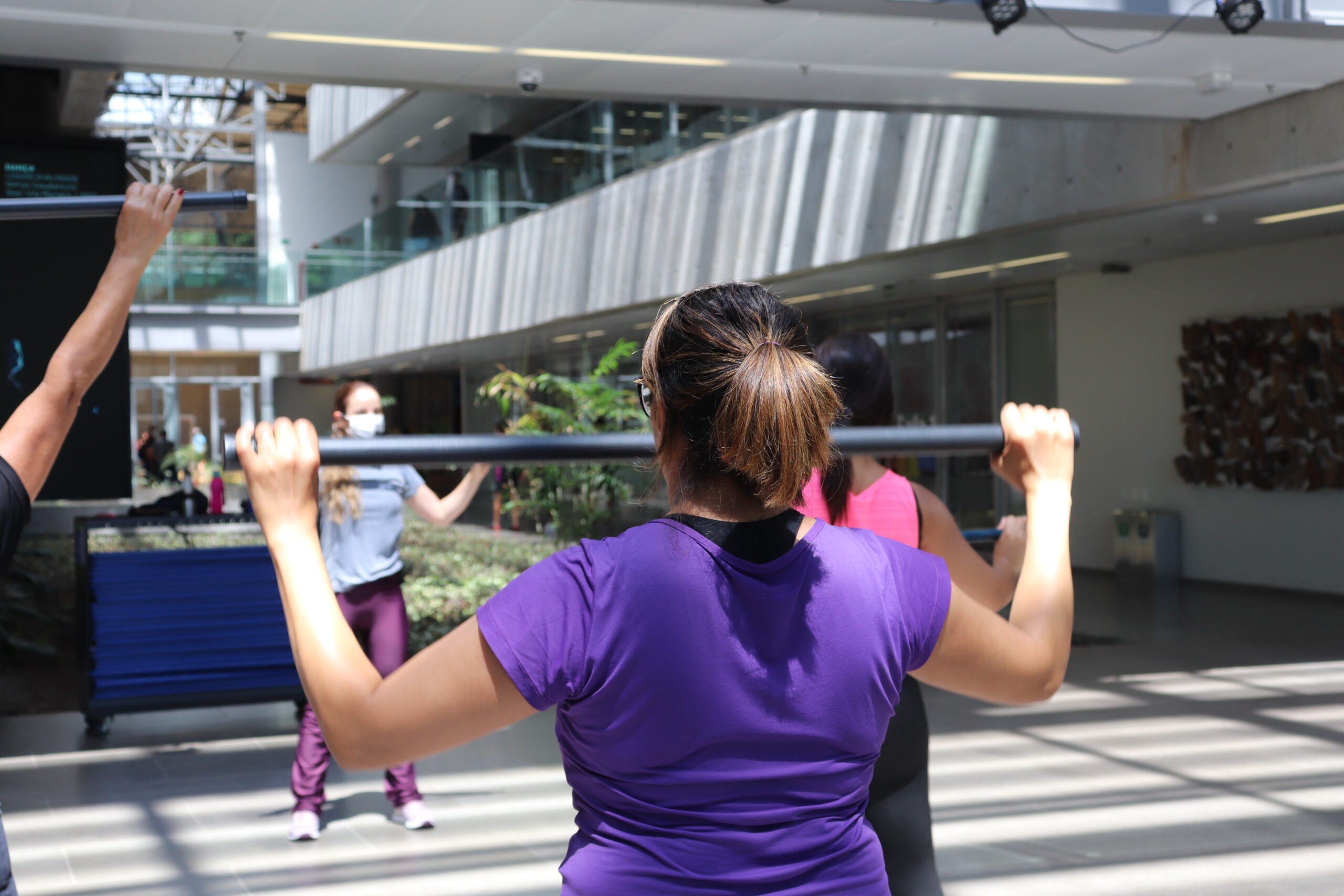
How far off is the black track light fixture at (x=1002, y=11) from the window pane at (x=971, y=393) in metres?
8.54

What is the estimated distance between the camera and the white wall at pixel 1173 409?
34.6ft

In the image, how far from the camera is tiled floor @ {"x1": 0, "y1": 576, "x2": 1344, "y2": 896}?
423 centimetres

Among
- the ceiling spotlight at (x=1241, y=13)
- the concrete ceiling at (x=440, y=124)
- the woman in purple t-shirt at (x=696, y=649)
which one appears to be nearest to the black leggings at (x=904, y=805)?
the woman in purple t-shirt at (x=696, y=649)

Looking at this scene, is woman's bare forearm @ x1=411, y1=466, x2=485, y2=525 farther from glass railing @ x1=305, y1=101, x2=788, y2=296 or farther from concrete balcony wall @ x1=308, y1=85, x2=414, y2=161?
concrete balcony wall @ x1=308, y1=85, x2=414, y2=161

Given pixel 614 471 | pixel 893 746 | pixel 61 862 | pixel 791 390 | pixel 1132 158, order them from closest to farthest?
pixel 791 390
pixel 893 746
pixel 61 862
pixel 1132 158
pixel 614 471

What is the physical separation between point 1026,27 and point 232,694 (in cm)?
510

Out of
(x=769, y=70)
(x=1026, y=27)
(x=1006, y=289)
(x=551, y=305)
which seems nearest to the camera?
(x=1026, y=27)

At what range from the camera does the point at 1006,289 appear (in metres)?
13.6

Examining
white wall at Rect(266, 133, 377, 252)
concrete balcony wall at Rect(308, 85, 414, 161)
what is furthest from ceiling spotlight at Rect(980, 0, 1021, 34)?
white wall at Rect(266, 133, 377, 252)

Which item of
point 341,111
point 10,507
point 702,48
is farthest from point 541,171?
point 10,507

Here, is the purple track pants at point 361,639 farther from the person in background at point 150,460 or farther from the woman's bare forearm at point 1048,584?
the person in background at point 150,460

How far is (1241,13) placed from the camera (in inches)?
219

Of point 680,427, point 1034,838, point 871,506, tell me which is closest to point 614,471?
point 1034,838

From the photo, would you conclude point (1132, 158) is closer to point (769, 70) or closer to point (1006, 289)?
point (769, 70)
